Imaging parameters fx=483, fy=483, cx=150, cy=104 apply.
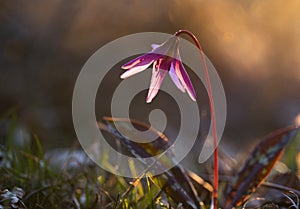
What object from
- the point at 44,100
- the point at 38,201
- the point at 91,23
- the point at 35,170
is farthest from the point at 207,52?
the point at 38,201

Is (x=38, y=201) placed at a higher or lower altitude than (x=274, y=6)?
lower

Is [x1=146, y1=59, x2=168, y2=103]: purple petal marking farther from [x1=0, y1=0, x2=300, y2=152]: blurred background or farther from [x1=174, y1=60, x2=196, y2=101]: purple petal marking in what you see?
[x1=0, y1=0, x2=300, y2=152]: blurred background

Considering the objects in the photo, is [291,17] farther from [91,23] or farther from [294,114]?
[91,23]

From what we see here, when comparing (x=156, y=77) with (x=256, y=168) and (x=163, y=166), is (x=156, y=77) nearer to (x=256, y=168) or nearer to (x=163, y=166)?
(x=163, y=166)

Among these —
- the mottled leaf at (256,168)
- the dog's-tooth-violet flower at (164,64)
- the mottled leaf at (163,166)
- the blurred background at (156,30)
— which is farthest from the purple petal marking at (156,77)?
the blurred background at (156,30)

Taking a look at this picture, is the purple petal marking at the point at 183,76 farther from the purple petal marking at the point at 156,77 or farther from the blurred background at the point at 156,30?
the blurred background at the point at 156,30
